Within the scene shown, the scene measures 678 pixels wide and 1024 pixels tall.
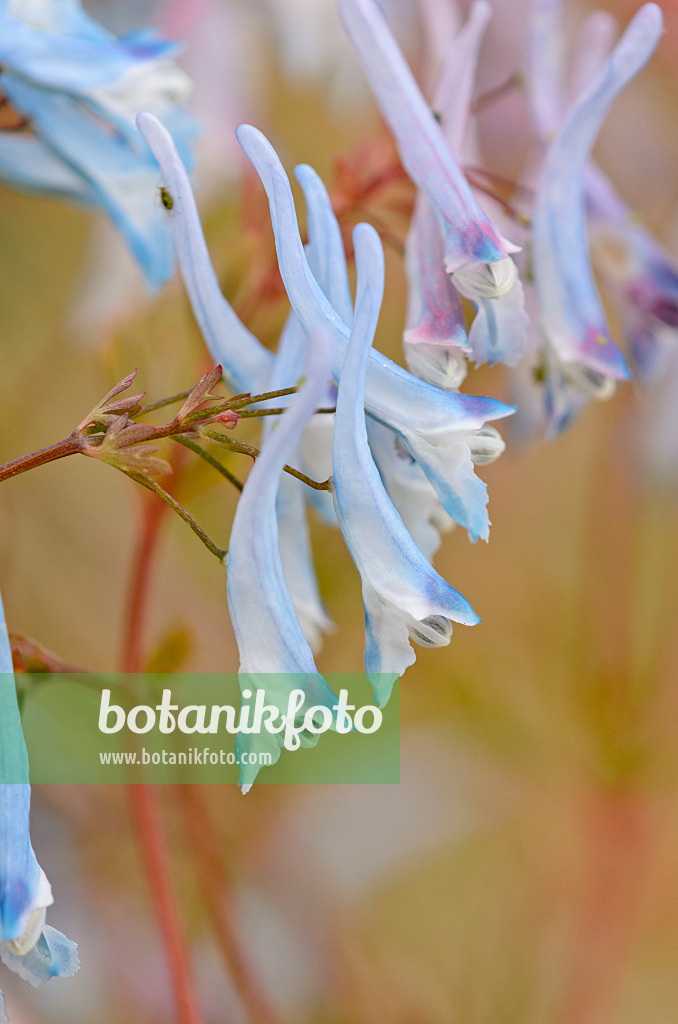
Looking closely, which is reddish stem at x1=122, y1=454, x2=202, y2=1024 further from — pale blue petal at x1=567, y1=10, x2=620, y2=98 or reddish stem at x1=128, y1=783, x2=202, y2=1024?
pale blue petal at x1=567, y1=10, x2=620, y2=98

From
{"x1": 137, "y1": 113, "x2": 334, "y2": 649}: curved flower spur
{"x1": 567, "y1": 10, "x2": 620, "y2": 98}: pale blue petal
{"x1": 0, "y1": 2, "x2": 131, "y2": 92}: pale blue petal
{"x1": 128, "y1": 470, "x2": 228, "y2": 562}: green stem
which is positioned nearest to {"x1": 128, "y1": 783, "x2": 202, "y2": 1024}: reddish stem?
{"x1": 137, "y1": 113, "x2": 334, "y2": 649}: curved flower spur

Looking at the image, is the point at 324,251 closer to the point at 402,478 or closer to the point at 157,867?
the point at 402,478

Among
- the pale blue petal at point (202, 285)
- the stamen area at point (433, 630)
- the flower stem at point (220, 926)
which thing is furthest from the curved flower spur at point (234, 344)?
the flower stem at point (220, 926)

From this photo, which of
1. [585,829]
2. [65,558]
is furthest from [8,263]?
[585,829]

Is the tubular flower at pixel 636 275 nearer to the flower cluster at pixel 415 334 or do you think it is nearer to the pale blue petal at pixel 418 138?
the flower cluster at pixel 415 334

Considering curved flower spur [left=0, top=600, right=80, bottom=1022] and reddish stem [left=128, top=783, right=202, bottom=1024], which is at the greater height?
curved flower spur [left=0, top=600, right=80, bottom=1022]
